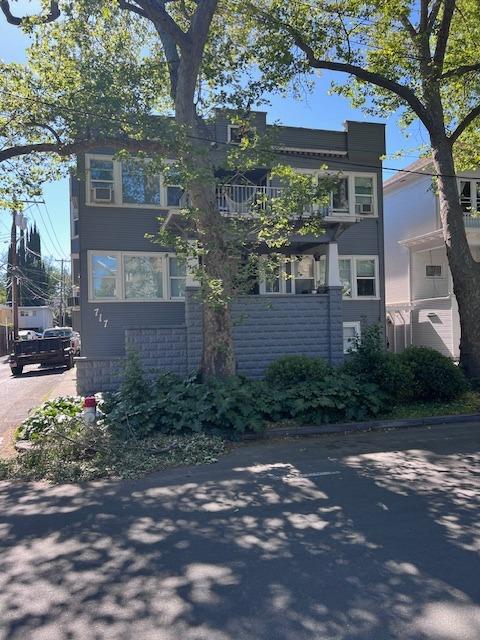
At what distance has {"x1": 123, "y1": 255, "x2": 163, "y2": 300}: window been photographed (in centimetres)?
1542

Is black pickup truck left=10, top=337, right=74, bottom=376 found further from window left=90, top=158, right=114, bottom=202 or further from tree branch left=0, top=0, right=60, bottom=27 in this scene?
tree branch left=0, top=0, right=60, bottom=27

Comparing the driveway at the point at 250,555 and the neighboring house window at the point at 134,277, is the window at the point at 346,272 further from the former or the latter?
the driveway at the point at 250,555

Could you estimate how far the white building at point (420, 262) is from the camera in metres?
20.4

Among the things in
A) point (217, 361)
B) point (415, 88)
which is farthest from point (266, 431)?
point (415, 88)

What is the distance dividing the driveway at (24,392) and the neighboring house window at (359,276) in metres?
10.4

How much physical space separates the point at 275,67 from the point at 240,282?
5.55 m

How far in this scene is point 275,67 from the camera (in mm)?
11227

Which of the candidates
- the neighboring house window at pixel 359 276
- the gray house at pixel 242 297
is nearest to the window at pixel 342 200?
the gray house at pixel 242 297

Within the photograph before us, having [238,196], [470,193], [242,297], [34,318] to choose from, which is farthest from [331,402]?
[34,318]

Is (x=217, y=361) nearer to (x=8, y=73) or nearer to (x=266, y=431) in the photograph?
(x=266, y=431)

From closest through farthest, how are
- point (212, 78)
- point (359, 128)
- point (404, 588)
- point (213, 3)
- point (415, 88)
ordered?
point (404, 588) → point (213, 3) → point (212, 78) → point (415, 88) → point (359, 128)

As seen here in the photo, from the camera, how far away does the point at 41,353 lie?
21.5m

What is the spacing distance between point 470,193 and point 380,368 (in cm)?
1490

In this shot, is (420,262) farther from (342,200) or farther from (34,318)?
(34,318)
